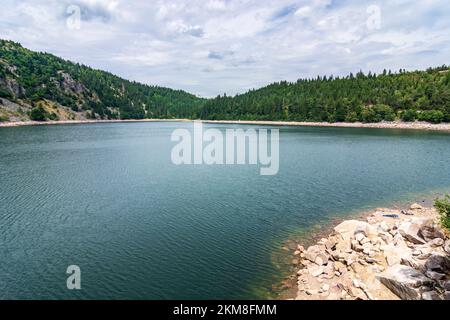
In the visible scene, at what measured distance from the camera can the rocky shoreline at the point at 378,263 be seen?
14.3 metres

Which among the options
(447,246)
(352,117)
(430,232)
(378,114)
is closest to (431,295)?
(447,246)

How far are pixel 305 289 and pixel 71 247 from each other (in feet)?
54.4

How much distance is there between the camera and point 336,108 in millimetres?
175125

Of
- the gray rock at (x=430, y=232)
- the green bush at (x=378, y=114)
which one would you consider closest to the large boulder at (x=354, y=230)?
the gray rock at (x=430, y=232)

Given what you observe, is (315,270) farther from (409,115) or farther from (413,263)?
(409,115)

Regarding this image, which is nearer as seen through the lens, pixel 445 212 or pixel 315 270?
pixel 315 270

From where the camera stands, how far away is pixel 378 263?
17203 millimetres

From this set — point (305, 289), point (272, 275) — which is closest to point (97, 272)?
point (272, 275)

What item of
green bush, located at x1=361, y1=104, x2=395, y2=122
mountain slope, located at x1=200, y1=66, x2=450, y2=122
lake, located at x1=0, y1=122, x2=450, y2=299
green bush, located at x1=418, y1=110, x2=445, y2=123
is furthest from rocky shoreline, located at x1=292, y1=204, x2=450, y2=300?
green bush, located at x1=361, y1=104, x2=395, y2=122

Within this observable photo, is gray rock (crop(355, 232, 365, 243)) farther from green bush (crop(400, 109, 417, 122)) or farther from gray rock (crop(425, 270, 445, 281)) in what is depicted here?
green bush (crop(400, 109, 417, 122))

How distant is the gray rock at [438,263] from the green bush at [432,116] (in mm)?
154512

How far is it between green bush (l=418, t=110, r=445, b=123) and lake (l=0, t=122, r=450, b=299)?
10761 cm

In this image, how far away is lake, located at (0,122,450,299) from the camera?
1684 cm

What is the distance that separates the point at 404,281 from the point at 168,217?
19.0 meters
